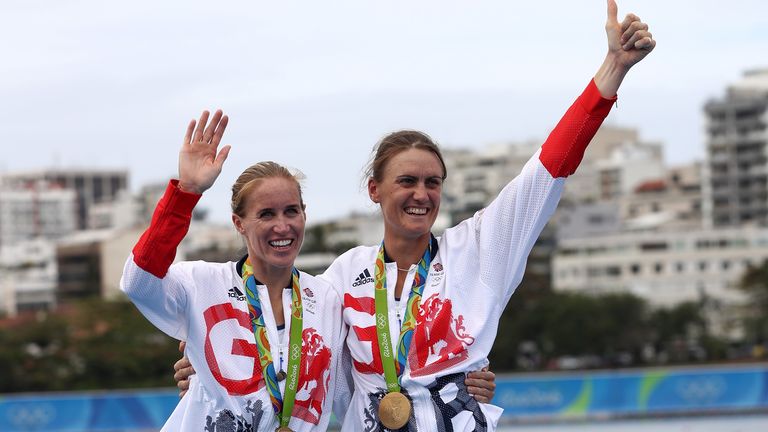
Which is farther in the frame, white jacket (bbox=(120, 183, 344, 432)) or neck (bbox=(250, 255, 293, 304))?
neck (bbox=(250, 255, 293, 304))

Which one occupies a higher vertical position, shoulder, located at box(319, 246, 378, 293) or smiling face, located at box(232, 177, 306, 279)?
smiling face, located at box(232, 177, 306, 279)

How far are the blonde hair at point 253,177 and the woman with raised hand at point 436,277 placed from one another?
327 millimetres

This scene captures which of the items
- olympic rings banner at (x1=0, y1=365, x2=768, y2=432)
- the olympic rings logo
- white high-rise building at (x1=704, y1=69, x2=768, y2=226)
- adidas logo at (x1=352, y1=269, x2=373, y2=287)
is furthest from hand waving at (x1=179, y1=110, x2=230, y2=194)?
white high-rise building at (x1=704, y1=69, x2=768, y2=226)

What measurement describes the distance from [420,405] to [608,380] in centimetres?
2546

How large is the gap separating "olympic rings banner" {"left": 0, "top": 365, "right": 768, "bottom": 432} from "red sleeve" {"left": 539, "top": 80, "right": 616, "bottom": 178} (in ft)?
78.8

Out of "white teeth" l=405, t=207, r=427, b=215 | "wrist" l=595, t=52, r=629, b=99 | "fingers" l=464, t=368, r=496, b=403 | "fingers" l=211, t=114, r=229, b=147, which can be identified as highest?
"wrist" l=595, t=52, r=629, b=99

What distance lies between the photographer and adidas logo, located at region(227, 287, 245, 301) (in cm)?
527

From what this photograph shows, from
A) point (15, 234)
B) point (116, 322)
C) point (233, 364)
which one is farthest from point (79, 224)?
point (233, 364)

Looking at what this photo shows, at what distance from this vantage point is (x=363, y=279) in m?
5.39

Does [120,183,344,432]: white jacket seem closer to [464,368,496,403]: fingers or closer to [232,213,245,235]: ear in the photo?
[232,213,245,235]: ear

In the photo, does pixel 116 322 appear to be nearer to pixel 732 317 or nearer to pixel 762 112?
pixel 732 317

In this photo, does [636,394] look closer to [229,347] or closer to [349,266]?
[349,266]

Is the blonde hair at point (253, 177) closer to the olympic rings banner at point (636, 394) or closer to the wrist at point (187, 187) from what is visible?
the wrist at point (187, 187)

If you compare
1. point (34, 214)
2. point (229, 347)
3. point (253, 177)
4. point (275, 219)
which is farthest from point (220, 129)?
point (34, 214)
